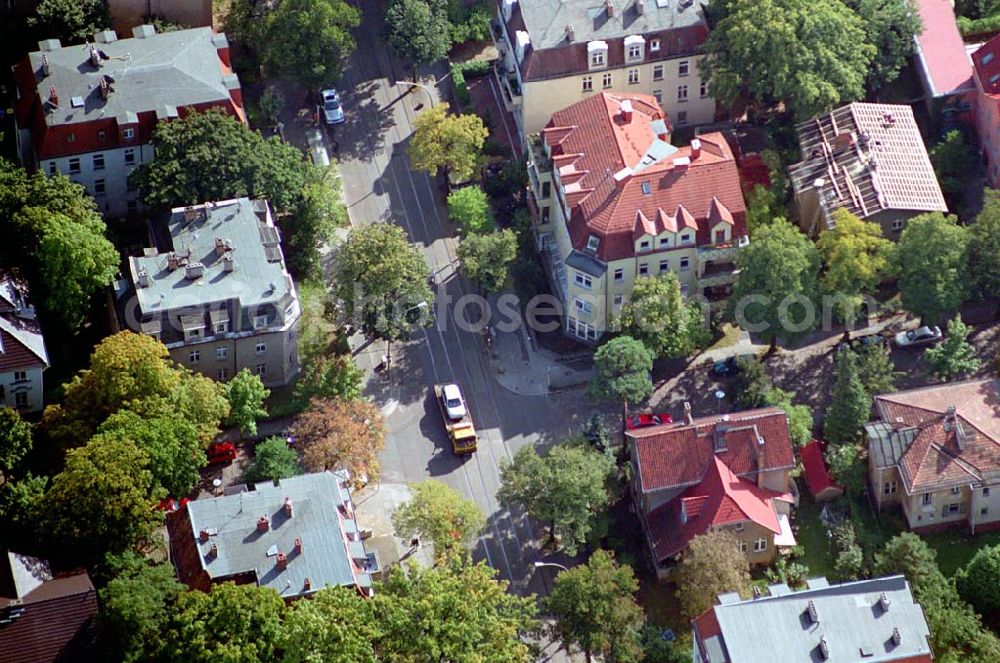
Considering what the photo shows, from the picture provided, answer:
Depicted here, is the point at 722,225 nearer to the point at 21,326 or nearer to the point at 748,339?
the point at 748,339

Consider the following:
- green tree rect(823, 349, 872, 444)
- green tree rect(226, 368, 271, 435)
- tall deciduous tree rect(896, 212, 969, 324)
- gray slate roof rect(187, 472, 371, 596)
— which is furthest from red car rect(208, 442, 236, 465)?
tall deciduous tree rect(896, 212, 969, 324)

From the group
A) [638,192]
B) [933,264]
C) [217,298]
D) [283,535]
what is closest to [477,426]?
[638,192]

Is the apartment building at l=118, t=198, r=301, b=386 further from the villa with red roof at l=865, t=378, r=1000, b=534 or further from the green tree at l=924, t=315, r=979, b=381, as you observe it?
the green tree at l=924, t=315, r=979, b=381

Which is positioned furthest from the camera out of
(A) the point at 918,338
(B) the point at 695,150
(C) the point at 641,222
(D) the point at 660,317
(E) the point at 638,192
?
(B) the point at 695,150

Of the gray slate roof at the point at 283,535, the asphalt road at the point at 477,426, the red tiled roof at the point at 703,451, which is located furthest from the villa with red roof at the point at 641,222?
the gray slate roof at the point at 283,535

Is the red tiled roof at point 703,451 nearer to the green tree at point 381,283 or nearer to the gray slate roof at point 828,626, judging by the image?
the gray slate roof at point 828,626

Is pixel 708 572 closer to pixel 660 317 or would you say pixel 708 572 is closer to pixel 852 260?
pixel 660 317
